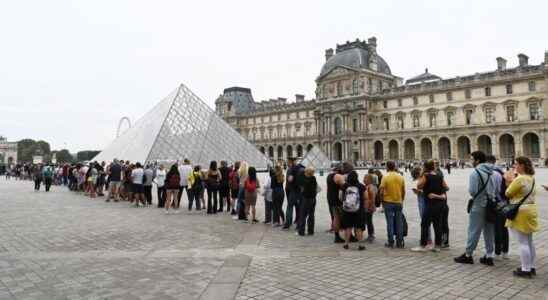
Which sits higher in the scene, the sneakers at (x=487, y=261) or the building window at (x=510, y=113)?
the building window at (x=510, y=113)

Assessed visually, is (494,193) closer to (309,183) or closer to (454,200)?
(309,183)

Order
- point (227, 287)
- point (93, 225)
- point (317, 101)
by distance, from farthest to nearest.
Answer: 1. point (317, 101)
2. point (93, 225)
3. point (227, 287)

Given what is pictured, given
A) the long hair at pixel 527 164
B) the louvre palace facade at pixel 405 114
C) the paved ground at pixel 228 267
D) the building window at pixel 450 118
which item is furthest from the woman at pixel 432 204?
the building window at pixel 450 118

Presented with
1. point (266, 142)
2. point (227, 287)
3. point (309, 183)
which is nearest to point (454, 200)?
point (309, 183)

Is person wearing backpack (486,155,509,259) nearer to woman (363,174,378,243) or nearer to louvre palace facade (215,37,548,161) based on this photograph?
woman (363,174,378,243)

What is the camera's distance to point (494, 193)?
500cm

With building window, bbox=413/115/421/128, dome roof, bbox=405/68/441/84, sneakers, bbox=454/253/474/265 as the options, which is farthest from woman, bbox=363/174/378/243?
dome roof, bbox=405/68/441/84

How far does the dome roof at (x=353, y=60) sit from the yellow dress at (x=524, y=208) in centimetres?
5245

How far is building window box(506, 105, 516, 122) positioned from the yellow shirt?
44.4 meters

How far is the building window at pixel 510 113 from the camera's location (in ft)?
141

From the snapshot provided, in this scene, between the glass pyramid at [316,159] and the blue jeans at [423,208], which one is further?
the glass pyramid at [316,159]

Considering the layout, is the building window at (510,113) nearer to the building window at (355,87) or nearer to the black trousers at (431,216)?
the building window at (355,87)

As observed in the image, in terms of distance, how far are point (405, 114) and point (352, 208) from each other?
160 feet

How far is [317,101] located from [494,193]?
2206 inches
